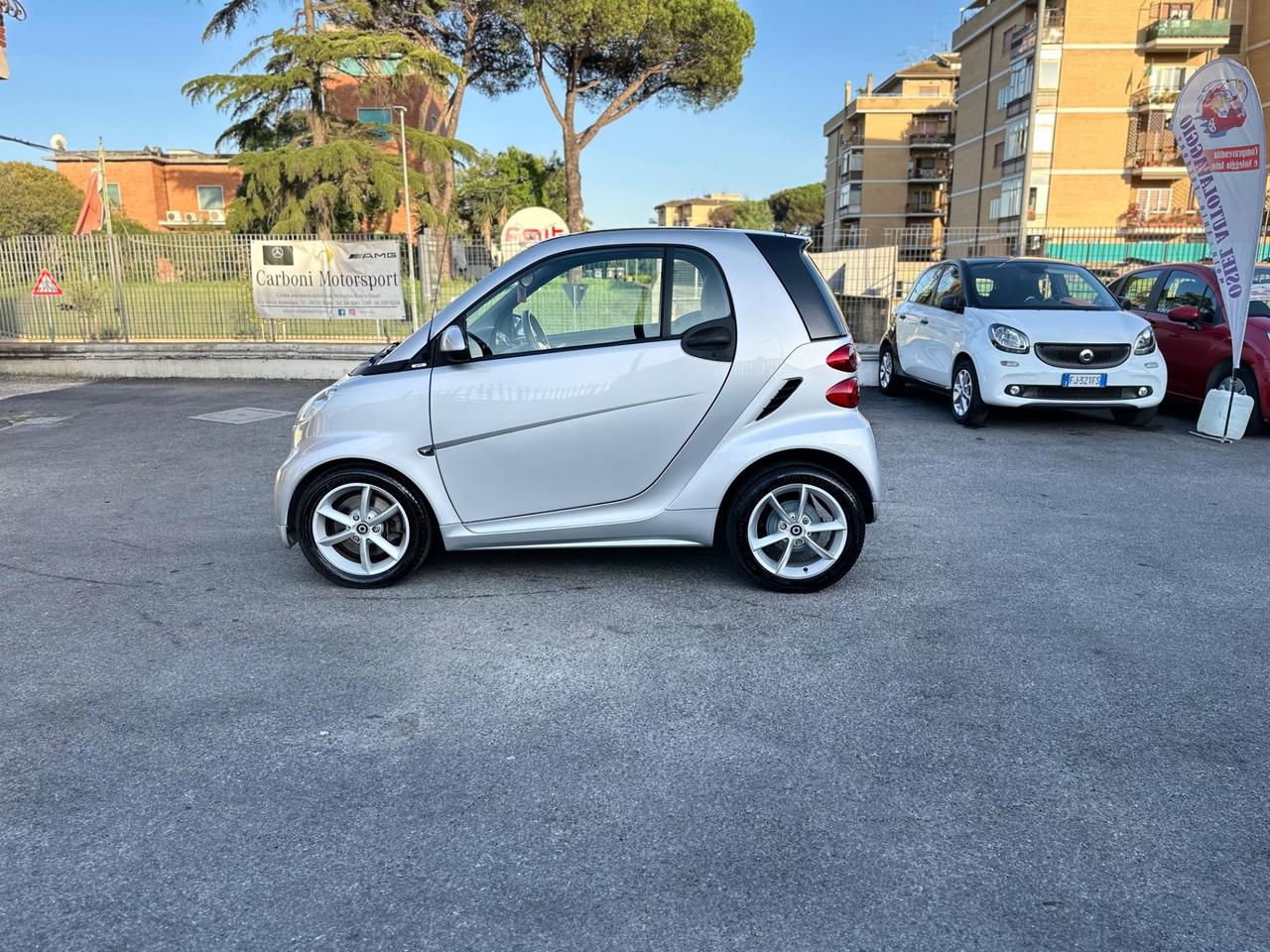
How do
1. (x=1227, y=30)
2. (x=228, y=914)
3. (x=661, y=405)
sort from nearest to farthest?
(x=228, y=914) < (x=661, y=405) < (x=1227, y=30)

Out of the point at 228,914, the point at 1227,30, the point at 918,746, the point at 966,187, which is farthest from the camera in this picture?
the point at 966,187

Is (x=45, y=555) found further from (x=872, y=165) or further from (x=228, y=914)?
(x=872, y=165)

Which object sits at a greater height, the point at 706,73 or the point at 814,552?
the point at 706,73

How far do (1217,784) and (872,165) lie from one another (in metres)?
71.1

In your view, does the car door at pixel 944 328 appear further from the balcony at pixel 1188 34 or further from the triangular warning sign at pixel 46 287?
the balcony at pixel 1188 34

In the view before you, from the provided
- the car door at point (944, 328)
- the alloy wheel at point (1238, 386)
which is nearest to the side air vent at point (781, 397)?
the car door at point (944, 328)

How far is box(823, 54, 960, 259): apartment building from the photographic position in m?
66.8

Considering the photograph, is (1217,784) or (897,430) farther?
(897,430)

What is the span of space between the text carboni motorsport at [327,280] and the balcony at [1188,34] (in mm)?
43457

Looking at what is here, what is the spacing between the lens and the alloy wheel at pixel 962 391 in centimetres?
929

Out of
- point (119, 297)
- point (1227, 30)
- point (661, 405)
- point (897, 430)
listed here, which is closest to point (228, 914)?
point (661, 405)

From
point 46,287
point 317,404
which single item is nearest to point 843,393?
point 317,404

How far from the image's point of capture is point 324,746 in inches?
124

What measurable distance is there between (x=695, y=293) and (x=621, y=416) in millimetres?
697
